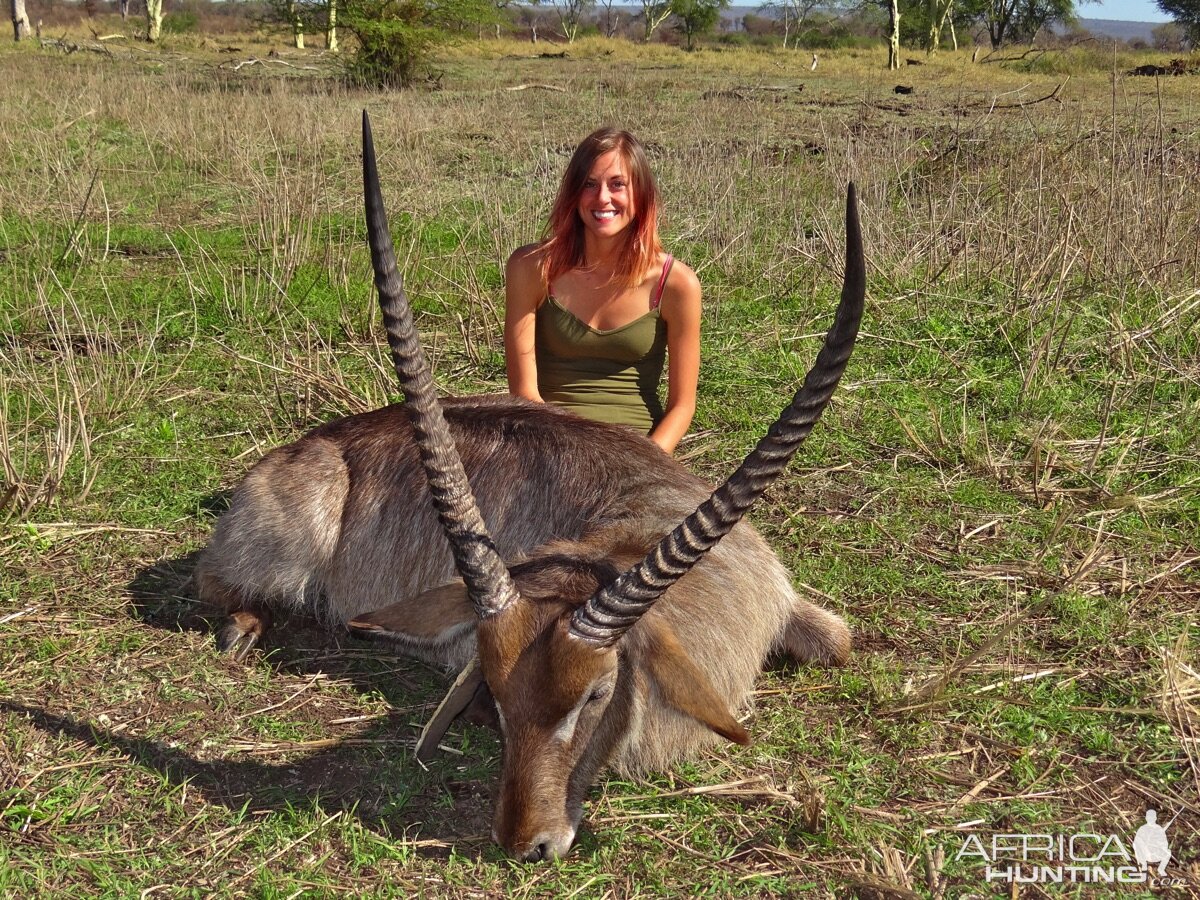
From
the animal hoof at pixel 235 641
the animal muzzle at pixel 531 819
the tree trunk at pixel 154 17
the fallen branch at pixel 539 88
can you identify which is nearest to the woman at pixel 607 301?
the animal hoof at pixel 235 641

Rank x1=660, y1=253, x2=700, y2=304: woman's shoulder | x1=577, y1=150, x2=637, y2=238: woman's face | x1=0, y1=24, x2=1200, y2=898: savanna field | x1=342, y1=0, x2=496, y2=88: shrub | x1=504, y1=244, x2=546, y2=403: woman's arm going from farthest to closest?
x1=342, y1=0, x2=496, y2=88: shrub
x1=504, y1=244, x2=546, y2=403: woman's arm
x1=660, y1=253, x2=700, y2=304: woman's shoulder
x1=577, y1=150, x2=637, y2=238: woman's face
x1=0, y1=24, x2=1200, y2=898: savanna field

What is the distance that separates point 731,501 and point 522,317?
8.29 ft

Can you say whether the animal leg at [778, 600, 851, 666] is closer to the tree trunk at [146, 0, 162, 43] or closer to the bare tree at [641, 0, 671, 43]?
the tree trunk at [146, 0, 162, 43]

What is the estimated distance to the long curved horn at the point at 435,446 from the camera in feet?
8.76

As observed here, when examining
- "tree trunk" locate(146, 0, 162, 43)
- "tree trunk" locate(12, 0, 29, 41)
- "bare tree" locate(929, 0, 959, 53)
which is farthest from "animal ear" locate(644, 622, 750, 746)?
"tree trunk" locate(146, 0, 162, 43)

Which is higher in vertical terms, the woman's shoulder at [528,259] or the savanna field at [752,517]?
the woman's shoulder at [528,259]

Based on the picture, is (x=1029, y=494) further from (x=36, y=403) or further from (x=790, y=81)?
(x=790, y=81)

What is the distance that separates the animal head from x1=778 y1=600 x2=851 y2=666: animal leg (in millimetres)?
858

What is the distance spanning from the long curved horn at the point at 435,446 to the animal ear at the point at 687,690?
1.39 ft

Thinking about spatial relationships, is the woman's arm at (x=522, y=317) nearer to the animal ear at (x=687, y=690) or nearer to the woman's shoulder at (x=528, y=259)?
the woman's shoulder at (x=528, y=259)

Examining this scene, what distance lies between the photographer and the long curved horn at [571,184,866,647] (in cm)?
228

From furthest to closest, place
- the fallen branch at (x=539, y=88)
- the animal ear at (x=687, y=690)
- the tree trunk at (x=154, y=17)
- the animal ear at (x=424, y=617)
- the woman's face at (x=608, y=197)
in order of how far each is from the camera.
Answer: the tree trunk at (x=154, y=17) → the fallen branch at (x=539, y=88) → the woman's face at (x=608, y=197) → the animal ear at (x=424, y=617) → the animal ear at (x=687, y=690)

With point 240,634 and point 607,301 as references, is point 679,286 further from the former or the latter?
point 240,634

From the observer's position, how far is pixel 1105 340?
6.34 metres
